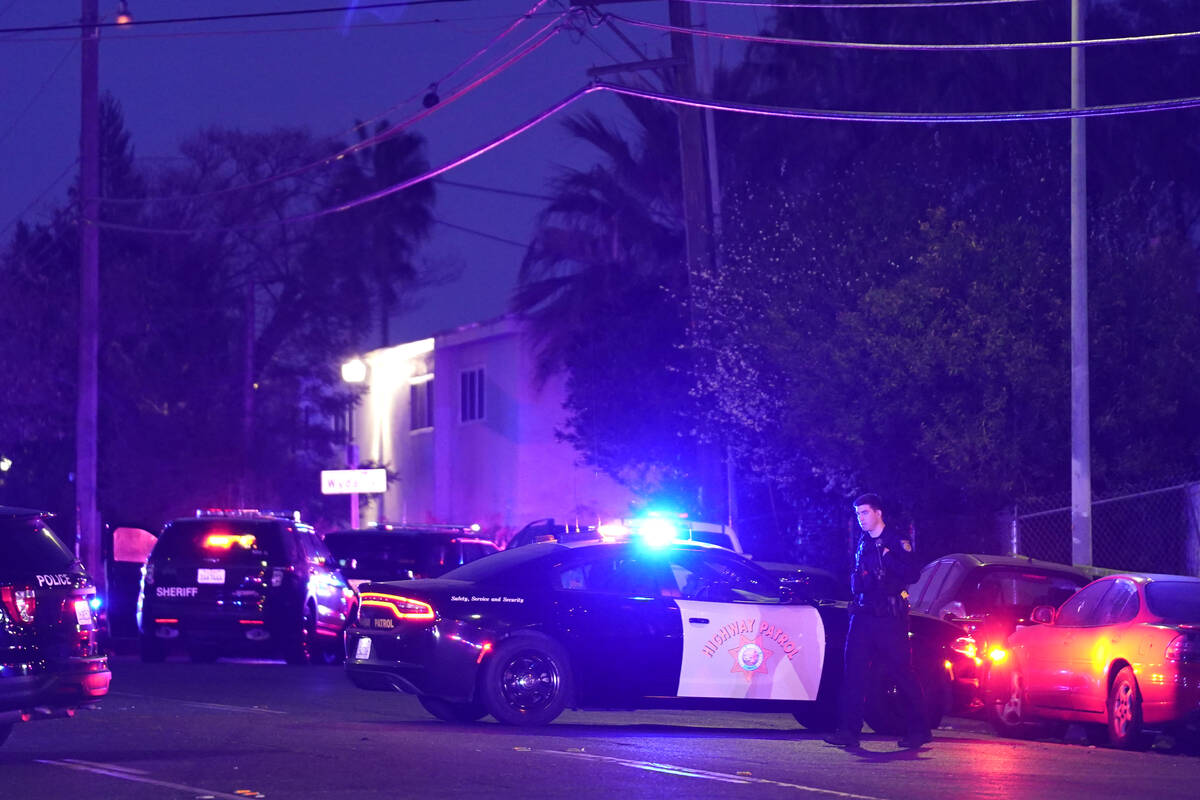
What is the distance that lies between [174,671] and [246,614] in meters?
1.62

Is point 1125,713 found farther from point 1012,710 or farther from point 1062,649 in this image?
point 1012,710

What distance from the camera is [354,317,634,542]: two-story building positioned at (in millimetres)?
48469

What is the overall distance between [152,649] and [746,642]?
10.6 meters

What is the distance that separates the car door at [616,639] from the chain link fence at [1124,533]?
9.38 meters

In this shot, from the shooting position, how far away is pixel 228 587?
23094 mm

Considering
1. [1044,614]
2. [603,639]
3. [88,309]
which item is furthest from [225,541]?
[1044,614]

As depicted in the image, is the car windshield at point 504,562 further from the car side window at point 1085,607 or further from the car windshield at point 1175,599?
the car windshield at point 1175,599

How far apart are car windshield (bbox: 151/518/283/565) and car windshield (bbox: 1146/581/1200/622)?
11.4 metres

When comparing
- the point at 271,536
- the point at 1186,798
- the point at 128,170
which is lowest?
the point at 1186,798

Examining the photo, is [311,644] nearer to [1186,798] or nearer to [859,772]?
[859,772]

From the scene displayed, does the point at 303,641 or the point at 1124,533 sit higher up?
the point at 1124,533

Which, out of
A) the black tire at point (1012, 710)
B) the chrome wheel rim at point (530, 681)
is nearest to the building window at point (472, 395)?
the black tire at point (1012, 710)

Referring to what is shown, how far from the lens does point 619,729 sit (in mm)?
14977

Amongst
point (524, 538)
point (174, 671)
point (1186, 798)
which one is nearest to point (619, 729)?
point (1186, 798)
